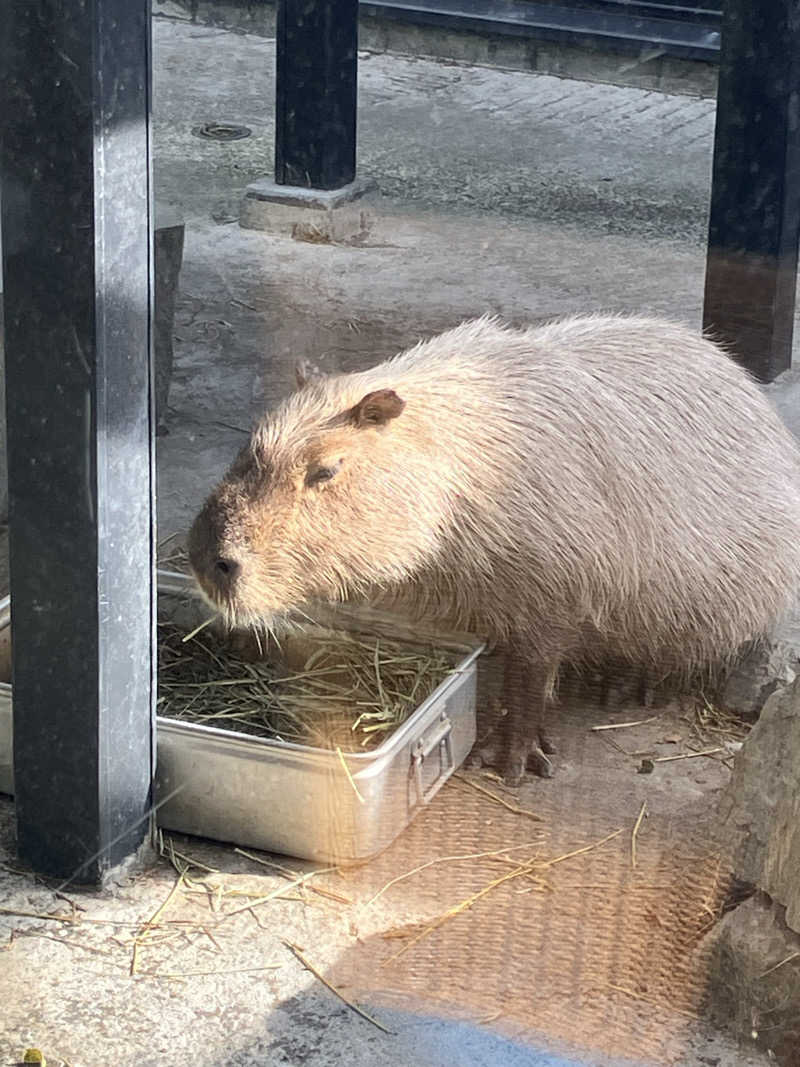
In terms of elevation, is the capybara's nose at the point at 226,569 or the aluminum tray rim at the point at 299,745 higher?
the capybara's nose at the point at 226,569

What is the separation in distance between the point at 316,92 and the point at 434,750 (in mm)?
2490

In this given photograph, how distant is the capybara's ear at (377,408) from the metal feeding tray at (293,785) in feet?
1.35

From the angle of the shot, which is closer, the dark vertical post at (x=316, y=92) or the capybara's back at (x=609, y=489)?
the capybara's back at (x=609, y=489)

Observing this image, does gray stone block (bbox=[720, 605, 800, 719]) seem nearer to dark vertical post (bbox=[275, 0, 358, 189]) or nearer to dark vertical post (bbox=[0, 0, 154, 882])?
dark vertical post (bbox=[0, 0, 154, 882])

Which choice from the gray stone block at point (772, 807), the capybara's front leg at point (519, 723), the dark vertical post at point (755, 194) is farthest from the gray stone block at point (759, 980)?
the dark vertical post at point (755, 194)

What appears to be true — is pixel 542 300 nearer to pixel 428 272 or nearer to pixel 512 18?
pixel 428 272

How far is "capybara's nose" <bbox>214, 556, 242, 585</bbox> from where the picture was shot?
97.4 inches

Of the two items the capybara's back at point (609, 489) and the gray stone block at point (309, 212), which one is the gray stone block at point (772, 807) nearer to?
the capybara's back at point (609, 489)

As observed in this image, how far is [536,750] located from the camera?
9.09 feet

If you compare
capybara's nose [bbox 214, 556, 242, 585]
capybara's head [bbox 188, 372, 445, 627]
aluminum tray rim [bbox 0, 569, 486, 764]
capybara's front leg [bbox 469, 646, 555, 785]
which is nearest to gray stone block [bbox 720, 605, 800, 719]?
capybara's front leg [bbox 469, 646, 555, 785]

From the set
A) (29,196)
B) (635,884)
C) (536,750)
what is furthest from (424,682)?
(29,196)

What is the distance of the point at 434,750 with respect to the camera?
2564 millimetres

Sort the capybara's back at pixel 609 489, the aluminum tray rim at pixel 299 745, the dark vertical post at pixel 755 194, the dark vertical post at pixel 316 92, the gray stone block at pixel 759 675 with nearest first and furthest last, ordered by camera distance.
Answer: the aluminum tray rim at pixel 299 745, the capybara's back at pixel 609 489, the gray stone block at pixel 759 675, the dark vertical post at pixel 755 194, the dark vertical post at pixel 316 92

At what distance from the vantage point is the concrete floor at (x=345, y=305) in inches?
83.3
